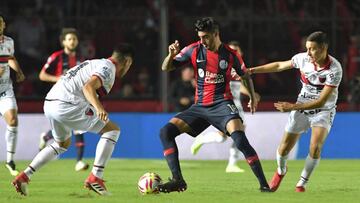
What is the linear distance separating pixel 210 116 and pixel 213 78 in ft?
1.43

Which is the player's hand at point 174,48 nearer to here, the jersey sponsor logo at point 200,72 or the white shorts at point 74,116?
the jersey sponsor logo at point 200,72

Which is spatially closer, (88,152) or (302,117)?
(302,117)

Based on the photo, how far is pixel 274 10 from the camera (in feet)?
73.4

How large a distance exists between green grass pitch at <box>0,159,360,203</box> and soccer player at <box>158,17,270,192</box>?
356mm

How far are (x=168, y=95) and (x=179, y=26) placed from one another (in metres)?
2.31

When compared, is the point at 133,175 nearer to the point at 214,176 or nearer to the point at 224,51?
the point at 214,176

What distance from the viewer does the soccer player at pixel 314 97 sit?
10414mm

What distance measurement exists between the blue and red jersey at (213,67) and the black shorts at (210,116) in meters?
0.07

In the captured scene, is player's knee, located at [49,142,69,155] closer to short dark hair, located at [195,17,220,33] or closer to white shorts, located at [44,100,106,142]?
white shorts, located at [44,100,106,142]

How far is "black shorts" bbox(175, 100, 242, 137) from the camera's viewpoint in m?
10.5

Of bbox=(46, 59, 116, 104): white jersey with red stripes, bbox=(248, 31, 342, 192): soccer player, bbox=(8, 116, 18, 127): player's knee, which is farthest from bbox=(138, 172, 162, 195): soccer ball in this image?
bbox=(8, 116, 18, 127): player's knee

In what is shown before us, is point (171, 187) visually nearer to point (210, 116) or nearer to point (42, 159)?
point (210, 116)

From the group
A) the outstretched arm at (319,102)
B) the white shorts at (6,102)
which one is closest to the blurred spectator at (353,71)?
the white shorts at (6,102)

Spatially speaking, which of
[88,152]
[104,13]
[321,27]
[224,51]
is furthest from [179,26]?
[224,51]
